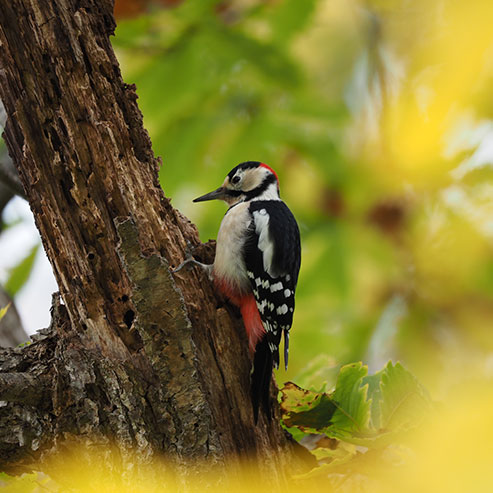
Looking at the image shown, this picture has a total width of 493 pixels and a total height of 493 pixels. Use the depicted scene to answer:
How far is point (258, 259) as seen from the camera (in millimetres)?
2584

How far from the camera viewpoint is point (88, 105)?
1758mm

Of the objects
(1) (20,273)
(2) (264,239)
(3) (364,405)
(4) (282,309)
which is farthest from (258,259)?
(1) (20,273)

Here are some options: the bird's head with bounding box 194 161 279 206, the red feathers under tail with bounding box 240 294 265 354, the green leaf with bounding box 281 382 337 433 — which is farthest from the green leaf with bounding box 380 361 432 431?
the bird's head with bounding box 194 161 279 206

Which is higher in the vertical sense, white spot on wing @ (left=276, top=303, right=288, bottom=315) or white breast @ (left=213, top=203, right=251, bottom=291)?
white breast @ (left=213, top=203, right=251, bottom=291)

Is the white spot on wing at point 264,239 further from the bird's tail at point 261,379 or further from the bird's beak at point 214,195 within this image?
the bird's tail at point 261,379

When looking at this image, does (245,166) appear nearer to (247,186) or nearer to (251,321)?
(247,186)

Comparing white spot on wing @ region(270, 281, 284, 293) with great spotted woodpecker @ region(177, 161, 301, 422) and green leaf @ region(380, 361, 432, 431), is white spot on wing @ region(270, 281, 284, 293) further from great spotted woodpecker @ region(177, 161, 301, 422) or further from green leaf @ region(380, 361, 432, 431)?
green leaf @ region(380, 361, 432, 431)

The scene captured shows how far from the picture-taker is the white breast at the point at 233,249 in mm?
2295

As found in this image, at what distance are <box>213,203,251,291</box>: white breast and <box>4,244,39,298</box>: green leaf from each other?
1.02m

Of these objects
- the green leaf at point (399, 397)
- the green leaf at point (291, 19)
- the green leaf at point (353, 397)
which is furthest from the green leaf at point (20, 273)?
the green leaf at point (399, 397)

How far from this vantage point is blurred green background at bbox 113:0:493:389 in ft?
7.16

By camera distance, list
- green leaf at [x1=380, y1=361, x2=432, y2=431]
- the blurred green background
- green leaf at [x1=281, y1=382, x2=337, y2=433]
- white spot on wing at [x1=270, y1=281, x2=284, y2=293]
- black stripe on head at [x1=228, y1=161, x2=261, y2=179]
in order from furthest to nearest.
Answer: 1. black stripe on head at [x1=228, y1=161, x2=261, y2=179]
2. white spot on wing at [x1=270, y1=281, x2=284, y2=293]
3. the blurred green background
4. green leaf at [x1=281, y1=382, x2=337, y2=433]
5. green leaf at [x1=380, y1=361, x2=432, y2=431]

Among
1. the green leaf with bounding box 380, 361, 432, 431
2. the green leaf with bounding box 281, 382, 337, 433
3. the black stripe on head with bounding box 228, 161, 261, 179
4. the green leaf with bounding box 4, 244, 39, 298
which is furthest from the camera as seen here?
the green leaf with bounding box 4, 244, 39, 298

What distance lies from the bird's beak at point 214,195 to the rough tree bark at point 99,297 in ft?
3.31
